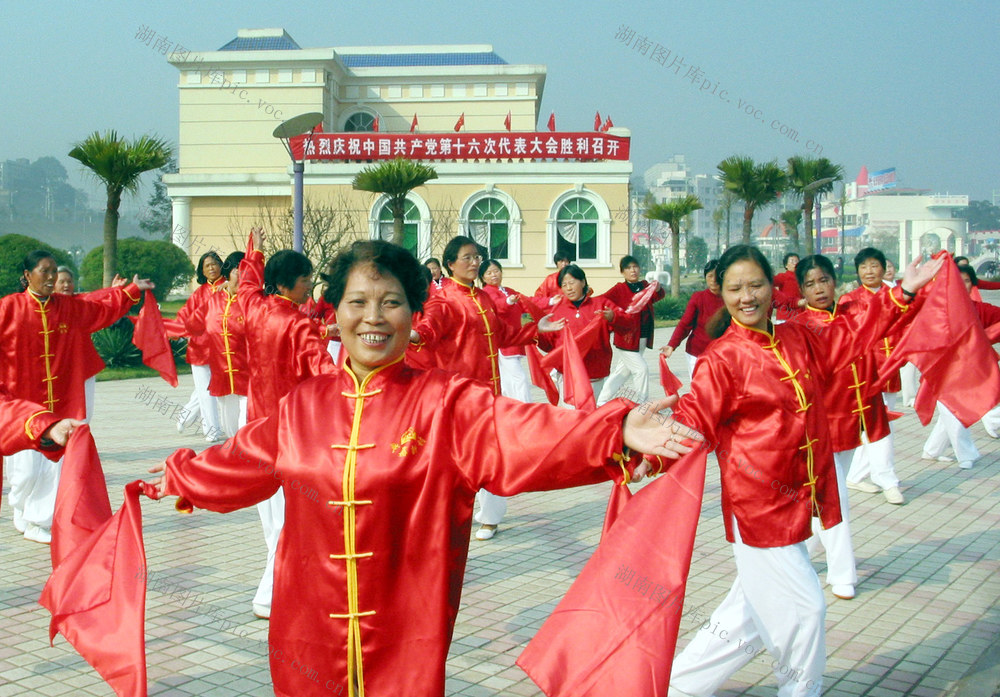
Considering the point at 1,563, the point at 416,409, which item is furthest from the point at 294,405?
Answer: the point at 1,563

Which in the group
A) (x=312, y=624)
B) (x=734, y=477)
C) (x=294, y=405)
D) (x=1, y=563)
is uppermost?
(x=294, y=405)

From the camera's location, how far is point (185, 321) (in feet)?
35.2

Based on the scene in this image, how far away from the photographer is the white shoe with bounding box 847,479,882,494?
8.36 meters

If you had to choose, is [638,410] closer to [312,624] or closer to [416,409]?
[416,409]

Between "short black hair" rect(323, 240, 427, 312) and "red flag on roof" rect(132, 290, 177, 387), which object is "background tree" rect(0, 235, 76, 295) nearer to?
"red flag on roof" rect(132, 290, 177, 387)

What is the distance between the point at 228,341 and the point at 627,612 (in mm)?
6959

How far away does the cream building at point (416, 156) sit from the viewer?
32.8m

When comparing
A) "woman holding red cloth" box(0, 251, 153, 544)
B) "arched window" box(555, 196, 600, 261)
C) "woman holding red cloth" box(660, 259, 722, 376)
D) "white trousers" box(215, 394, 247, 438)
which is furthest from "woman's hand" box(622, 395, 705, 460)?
"arched window" box(555, 196, 600, 261)

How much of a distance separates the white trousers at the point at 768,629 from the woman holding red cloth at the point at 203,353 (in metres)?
7.24

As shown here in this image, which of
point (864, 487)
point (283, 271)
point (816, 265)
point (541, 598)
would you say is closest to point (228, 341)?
point (283, 271)

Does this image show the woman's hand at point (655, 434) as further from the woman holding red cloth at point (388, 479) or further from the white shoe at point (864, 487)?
the white shoe at point (864, 487)

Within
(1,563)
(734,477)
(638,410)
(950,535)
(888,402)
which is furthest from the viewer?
(888,402)

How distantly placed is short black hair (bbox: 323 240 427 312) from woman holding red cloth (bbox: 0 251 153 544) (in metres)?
4.71

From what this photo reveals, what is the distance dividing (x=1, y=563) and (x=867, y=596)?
5.27m
